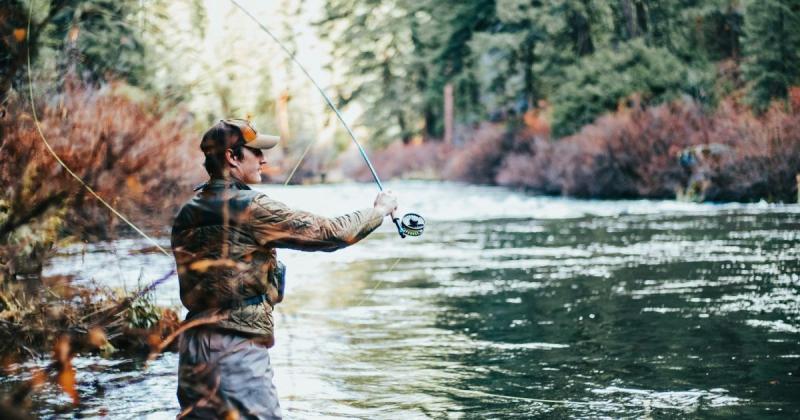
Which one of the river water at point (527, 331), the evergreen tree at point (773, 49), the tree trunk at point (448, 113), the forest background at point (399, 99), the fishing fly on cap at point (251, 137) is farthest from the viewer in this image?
the tree trunk at point (448, 113)

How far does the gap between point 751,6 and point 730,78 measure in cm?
618

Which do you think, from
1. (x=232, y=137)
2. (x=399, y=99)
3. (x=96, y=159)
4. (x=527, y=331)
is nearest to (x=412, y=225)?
(x=232, y=137)

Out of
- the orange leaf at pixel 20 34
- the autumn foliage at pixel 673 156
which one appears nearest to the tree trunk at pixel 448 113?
the autumn foliage at pixel 673 156

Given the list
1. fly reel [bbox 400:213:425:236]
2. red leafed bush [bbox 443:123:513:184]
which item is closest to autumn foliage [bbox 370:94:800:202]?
red leafed bush [bbox 443:123:513:184]

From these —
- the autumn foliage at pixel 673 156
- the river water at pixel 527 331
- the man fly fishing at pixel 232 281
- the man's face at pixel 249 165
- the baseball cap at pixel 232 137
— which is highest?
the autumn foliage at pixel 673 156

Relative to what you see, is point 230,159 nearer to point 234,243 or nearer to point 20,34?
point 234,243

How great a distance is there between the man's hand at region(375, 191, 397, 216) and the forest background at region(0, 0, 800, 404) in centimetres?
45

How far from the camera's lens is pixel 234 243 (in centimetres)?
389

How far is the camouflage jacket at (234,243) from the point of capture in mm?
3877

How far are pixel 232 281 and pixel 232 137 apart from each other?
0.54 m

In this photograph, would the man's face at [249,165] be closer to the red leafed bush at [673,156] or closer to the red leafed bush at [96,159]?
the red leafed bush at [96,159]

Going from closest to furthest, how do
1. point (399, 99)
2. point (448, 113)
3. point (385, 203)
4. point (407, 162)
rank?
1. point (385, 203)
2. point (407, 162)
3. point (448, 113)
4. point (399, 99)

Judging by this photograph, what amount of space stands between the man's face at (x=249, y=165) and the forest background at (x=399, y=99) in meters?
0.15

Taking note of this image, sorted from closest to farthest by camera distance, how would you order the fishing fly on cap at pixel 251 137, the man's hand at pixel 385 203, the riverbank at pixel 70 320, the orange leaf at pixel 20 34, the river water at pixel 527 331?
1. the orange leaf at pixel 20 34
2. the fishing fly on cap at pixel 251 137
3. the man's hand at pixel 385 203
4. the riverbank at pixel 70 320
5. the river water at pixel 527 331
